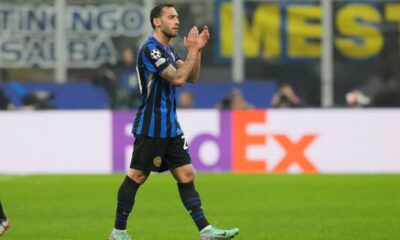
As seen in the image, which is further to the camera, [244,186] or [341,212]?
[244,186]

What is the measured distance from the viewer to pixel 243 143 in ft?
69.6

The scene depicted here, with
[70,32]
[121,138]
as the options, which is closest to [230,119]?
[121,138]

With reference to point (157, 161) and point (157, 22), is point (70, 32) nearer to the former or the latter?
point (157, 22)

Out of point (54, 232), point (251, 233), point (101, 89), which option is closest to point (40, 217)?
point (54, 232)

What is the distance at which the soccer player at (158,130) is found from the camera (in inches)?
409

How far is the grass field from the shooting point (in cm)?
1191

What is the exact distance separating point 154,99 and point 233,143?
10.9 m

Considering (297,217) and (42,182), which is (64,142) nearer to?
(42,182)

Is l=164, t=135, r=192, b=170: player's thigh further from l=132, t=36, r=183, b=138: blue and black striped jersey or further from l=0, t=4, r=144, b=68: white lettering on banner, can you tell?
l=0, t=4, r=144, b=68: white lettering on banner

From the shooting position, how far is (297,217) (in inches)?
531

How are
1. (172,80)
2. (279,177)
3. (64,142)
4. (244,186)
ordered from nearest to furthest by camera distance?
1. (172,80)
2. (244,186)
3. (279,177)
4. (64,142)

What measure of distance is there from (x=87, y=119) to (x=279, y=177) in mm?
3765

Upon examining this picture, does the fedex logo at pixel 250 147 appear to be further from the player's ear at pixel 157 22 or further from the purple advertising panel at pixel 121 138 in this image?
the player's ear at pixel 157 22

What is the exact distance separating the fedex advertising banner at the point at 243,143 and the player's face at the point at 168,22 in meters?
10.7
